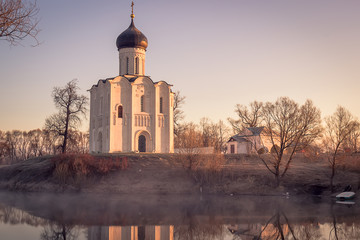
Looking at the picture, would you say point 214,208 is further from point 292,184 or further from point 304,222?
point 292,184

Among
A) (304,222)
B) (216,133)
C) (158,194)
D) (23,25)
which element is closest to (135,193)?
(158,194)

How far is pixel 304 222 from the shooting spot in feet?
53.9

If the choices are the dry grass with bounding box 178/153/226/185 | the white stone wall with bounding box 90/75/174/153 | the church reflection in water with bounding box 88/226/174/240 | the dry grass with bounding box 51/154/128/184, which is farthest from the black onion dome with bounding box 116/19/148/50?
the church reflection in water with bounding box 88/226/174/240

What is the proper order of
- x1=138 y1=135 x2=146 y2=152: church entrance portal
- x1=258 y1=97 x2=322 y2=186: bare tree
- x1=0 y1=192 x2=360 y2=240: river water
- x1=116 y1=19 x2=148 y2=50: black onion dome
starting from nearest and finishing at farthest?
x1=0 y1=192 x2=360 y2=240: river water < x1=258 y1=97 x2=322 y2=186: bare tree < x1=116 y1=19 x2=148 y2=50: black onion dome < x1=138 y1=135 x2=146 y2=152: church entrance portal

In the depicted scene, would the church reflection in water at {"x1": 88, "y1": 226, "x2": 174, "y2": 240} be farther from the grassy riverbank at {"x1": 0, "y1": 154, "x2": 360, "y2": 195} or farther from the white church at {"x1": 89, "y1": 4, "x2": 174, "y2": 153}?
the white church at {"x1": 89, "y1": 4, "x2": 174, "y2": 153}

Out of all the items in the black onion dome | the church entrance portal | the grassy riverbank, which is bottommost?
the grassy riverbank

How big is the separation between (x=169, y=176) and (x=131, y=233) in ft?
53.6

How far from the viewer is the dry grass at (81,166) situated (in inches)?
1194

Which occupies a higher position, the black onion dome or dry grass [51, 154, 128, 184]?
the black onion dome

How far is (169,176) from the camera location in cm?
3042

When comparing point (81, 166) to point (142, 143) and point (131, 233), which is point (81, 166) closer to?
point (142, 143)

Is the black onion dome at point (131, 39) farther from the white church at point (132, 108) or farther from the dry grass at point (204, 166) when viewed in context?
the dry grass at point (204, 166)

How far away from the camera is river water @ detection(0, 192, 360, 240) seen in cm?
1398

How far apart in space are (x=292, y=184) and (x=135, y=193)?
1119cm
